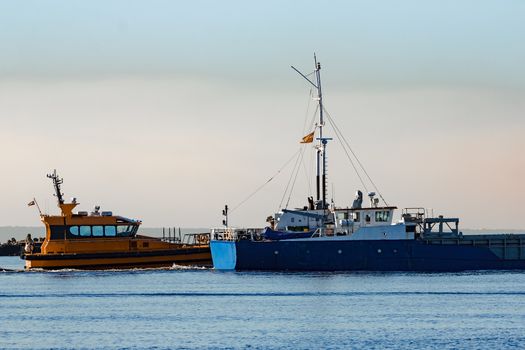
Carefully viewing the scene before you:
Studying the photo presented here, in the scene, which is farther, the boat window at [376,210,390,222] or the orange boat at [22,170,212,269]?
the orange boat at [22,170,212,269]

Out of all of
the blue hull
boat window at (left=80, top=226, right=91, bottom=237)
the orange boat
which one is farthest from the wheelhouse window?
the blue hull

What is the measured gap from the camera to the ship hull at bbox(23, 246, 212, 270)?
103 metres

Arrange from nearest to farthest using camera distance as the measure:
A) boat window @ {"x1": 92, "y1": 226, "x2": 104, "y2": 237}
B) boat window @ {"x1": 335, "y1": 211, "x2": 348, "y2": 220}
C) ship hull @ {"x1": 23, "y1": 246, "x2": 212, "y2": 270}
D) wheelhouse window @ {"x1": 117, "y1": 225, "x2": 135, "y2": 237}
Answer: boat window @ {"x1": 335, "y1": 211, "x2": 348, "y2": 220}
ship hull @ {"x1": 23, "y1": 246, "x2": 212, "y2": 270}
boat window @ {"x1": 92, "y1": 226, "x2": 104, "y2": 237}
wheelhouse window @ {"x1": 117, "y1": 225, "x2": 135, "y2": 237}

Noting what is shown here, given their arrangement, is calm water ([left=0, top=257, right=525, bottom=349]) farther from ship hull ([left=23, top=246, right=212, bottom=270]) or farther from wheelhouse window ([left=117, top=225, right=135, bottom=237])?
wheelhouse window ([left=117, top=225, right=135, bottom=237])

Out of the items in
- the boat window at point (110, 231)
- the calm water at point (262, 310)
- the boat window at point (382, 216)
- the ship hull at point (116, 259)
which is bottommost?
the calm water at point (262, 310)

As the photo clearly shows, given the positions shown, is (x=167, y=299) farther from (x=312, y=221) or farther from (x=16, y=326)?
(x=312, y=221)

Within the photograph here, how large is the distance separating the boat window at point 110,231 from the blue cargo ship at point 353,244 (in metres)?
8.19

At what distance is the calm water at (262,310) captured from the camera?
62.7m

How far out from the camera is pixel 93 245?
104188 mm

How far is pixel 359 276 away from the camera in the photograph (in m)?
95.5

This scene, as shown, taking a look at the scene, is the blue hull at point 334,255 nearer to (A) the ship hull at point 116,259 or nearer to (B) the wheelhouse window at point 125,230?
(A) the ship hull at point 116,259

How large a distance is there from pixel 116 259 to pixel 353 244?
1877 cm

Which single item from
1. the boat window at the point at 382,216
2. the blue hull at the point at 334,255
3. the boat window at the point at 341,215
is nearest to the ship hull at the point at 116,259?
the blue hull at the point at 334,255

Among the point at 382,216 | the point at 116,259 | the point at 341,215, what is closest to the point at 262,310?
the point at 341,215
